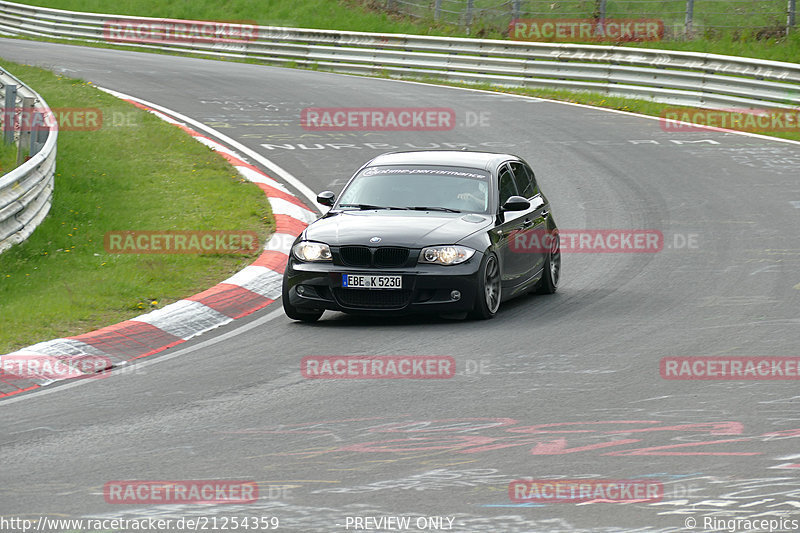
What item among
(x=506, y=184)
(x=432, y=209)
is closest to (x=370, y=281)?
(x=432, y=209)

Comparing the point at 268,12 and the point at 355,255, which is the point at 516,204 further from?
the point at 268,12

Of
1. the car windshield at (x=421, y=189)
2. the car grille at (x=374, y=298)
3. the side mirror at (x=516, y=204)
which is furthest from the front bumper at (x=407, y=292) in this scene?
the car windshield at (x=421, y=189)

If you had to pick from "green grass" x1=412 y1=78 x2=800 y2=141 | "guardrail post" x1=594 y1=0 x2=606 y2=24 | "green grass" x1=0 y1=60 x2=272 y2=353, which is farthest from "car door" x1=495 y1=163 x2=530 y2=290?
"guardrail post" x1=594 y1=0 x2=606 y2=24

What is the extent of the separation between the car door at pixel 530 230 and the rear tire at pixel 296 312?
80.4 inches

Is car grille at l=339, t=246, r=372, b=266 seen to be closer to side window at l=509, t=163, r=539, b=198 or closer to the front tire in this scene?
the front tire

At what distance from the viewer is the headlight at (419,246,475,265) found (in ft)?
35.3

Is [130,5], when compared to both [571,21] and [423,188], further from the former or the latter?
[423,188]

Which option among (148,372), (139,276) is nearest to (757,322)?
(148,372)

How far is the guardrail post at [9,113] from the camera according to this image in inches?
657

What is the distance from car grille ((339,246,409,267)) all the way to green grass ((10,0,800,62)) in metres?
19.8

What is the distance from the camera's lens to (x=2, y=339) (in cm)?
970

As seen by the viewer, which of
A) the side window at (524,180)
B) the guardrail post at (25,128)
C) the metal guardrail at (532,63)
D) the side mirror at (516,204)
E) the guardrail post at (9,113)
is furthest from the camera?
the metal guardrail at (532,63)

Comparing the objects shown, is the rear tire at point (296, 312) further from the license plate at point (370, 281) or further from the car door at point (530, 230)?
the car door at point (530, 230)

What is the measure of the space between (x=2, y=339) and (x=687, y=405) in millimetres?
5270
